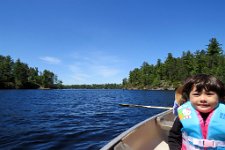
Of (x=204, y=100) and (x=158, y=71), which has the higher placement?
(x=158, y=71)

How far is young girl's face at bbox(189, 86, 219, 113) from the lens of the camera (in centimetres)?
289

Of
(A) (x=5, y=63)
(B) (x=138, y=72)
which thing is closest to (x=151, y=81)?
(B) (x=138, y=72)

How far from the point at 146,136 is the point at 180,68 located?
12100 cm

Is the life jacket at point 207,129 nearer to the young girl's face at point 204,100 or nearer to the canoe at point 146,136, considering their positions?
the young girl's face at point 204,100

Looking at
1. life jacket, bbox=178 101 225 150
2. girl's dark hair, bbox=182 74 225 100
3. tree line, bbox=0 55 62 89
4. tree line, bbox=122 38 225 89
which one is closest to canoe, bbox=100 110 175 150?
life jacket, bbox=178 101 225 150

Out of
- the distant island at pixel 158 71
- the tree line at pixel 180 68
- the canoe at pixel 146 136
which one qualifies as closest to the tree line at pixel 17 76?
the distant island at pixel 158 71

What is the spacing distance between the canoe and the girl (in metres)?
1.18

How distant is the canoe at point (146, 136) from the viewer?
163 inches

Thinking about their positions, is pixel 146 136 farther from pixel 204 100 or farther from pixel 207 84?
pixel 207 84

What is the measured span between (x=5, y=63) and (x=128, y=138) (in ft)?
465

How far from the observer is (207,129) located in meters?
2.93

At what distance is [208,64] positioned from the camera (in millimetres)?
110500

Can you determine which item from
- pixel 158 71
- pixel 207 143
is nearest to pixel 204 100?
pixel 207 143

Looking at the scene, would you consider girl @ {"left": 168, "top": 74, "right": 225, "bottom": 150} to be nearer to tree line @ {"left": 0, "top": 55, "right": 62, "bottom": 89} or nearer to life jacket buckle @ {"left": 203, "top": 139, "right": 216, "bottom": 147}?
life jacket buckle @ {"left": 203, "top": 139, "right": 216, "bottom": 147}
